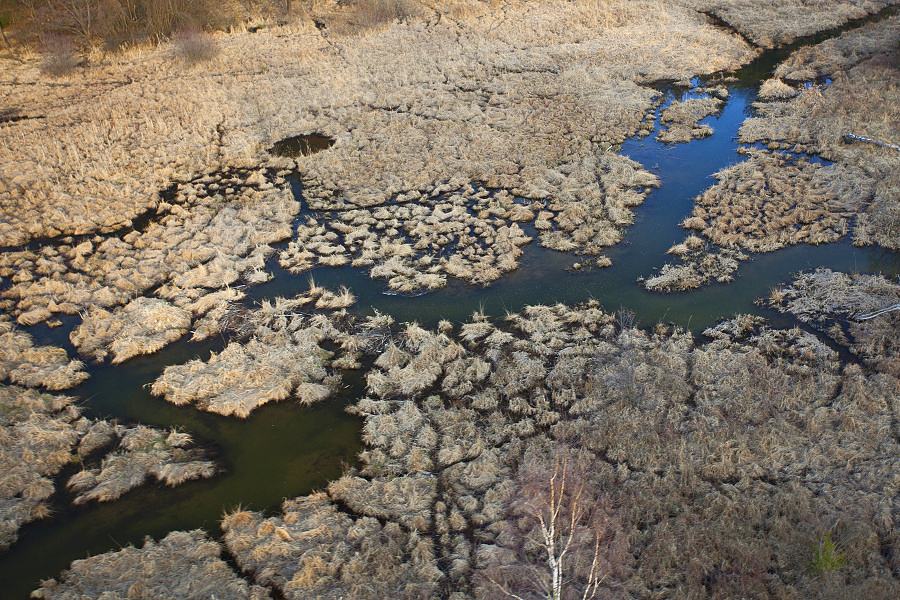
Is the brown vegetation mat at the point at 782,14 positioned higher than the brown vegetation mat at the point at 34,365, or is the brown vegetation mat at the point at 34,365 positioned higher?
the brown vegetation mat at the point at 782,14

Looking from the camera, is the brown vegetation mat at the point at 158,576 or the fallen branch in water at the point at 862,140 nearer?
the brown vegetation mat at the point at 158,576

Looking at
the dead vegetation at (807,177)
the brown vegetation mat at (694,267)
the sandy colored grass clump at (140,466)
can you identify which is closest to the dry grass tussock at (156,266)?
the sandy colored grass clump at (140,466)

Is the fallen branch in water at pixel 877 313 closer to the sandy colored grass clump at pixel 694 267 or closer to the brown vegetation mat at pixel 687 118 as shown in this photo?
the sandy colored grass clump at pixel 694 267

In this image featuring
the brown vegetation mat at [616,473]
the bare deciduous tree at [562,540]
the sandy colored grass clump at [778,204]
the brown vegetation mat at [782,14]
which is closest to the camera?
the bare deciduous tree at [562,540]

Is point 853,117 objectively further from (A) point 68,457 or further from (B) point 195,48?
(B) point 195,48

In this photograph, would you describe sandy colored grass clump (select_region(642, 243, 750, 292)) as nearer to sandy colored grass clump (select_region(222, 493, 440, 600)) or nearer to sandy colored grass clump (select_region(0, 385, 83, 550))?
sandy colored grass clump (select_region(222, 493, 440, 600))

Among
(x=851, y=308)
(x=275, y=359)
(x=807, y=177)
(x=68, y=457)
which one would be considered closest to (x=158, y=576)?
(x=68, y=457)

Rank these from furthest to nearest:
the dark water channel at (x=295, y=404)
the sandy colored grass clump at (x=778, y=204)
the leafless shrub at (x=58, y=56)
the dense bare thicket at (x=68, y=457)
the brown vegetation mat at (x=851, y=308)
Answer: the leafless shrub at (x=58, y=56)
the sandy colored grass clump at (x=778, y=204)
the brown vegetation mat at (x=851, y=308)
the dense bare thicket at (x=68, y=457)
the dark water channel at (x=295, y=404)

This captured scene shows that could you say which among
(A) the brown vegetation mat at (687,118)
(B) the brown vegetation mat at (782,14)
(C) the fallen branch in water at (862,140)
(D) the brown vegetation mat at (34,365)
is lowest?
(D) the brown vegetation mat at (34,365)

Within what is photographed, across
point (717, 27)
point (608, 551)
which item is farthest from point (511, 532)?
point (717, 27)

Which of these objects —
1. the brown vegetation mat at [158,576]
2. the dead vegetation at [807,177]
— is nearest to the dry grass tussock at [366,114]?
the dead vegetation at [807,177]
